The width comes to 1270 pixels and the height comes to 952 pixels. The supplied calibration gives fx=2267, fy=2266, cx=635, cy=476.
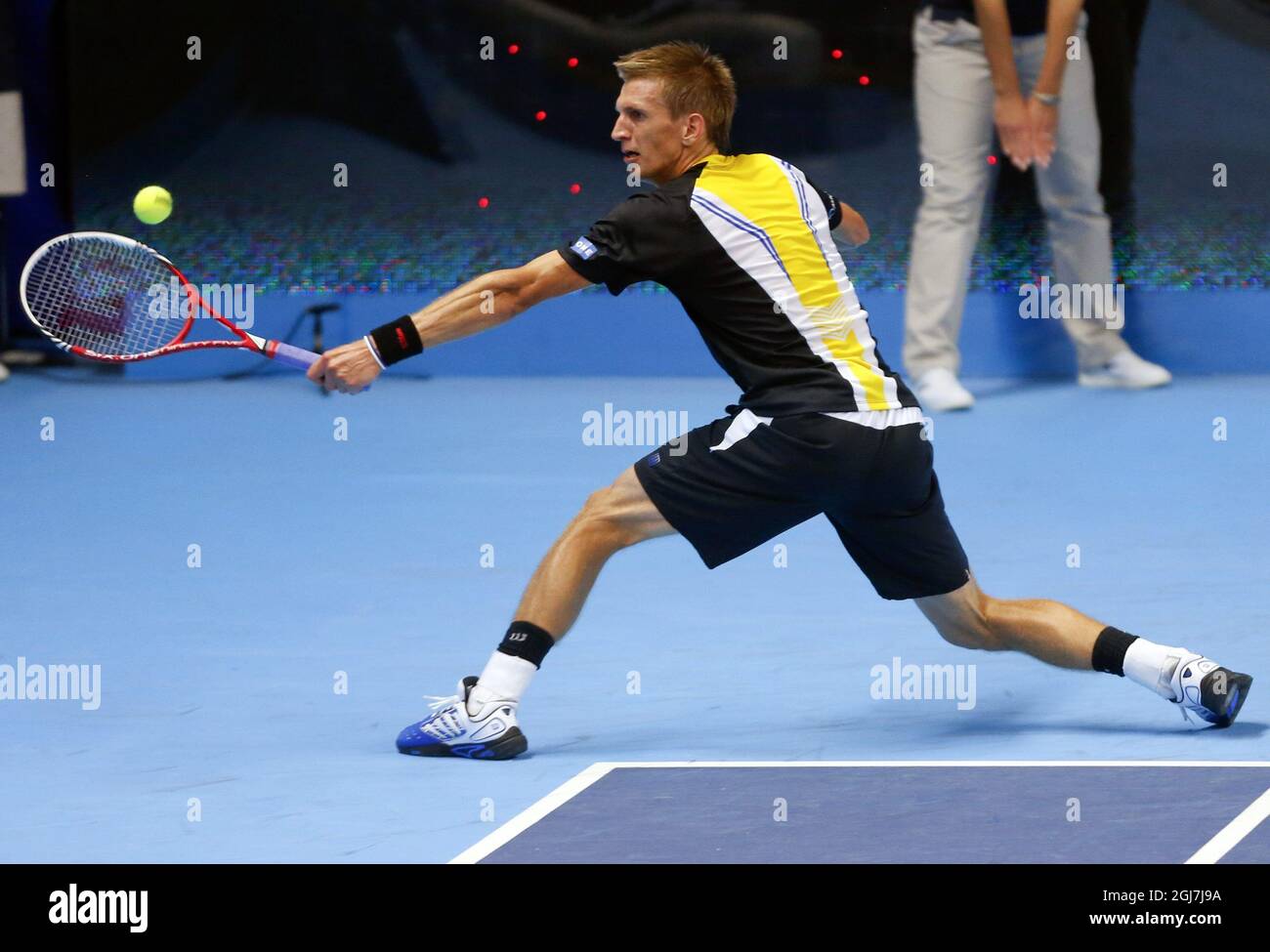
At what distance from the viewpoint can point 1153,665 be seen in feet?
16.8

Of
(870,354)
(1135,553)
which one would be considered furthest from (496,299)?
(1135,553)

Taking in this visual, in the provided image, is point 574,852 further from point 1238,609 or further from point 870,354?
point 1238,609

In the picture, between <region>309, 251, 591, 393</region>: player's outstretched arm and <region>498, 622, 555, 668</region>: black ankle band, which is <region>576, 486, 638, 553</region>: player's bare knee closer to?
<region>498, 622, 555, 668</region>: black ankle band

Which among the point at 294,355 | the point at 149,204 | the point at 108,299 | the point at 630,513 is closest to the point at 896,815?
the point at 630,513

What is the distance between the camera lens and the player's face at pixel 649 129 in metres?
5.06

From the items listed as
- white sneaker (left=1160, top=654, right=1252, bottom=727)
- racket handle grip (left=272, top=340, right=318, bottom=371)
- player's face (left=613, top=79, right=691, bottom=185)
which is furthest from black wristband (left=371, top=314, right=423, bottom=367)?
white sneaker (left=1160, top=654, right=1252, bottom=727)

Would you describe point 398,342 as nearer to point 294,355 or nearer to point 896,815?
point 294,355

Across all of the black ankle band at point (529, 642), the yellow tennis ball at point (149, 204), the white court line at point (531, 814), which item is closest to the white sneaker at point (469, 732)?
the black ankle band at point (529, 642)

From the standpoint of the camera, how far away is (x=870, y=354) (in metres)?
5.12

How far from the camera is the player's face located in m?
5.06

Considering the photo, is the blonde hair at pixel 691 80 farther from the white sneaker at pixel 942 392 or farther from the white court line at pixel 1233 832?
the white sneaker at pixel 942 392

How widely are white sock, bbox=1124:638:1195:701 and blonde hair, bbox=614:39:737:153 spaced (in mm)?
1479

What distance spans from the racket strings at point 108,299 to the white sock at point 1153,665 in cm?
255

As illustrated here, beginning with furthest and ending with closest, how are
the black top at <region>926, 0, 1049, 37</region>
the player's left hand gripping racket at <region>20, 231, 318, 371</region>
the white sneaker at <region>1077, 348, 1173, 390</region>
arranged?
the white sneaker at <region>1077, 348, 1173, 390</region>
the black top at <region>926, 0, 1049, 37</region>
the player's left hand gripping racket at <region>20, 231, 318, 371</region>
